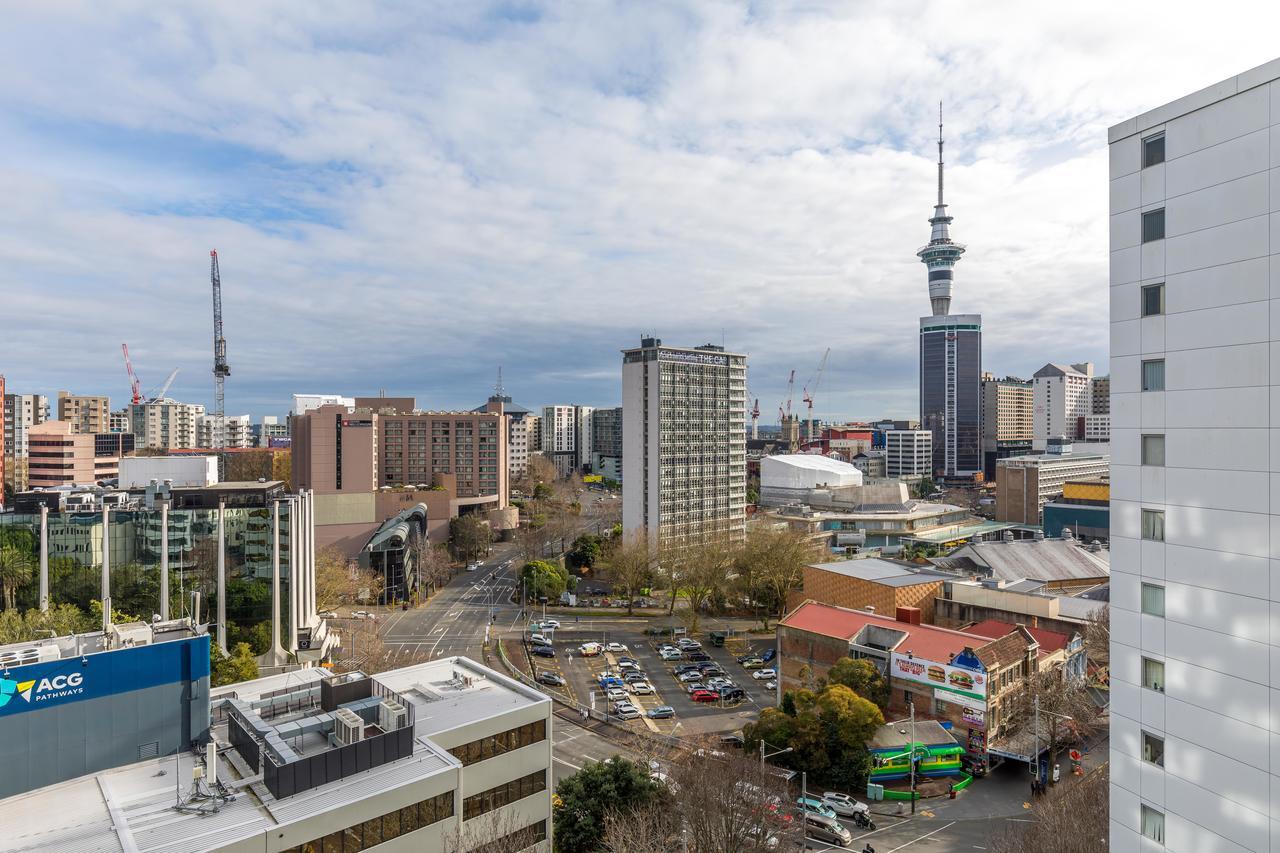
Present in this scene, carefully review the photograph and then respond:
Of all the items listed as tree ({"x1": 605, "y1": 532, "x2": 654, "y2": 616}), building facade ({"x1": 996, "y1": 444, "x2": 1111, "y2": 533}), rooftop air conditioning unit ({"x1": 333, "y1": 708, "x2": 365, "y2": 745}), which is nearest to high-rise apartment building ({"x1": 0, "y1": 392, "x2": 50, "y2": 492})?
tree ({"x1": 605, "y1": 532, "x2": 654, "y2": 616})

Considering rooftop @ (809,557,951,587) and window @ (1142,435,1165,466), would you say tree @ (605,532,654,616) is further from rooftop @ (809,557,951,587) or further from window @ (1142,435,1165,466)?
window @ (1142,435,1165,466)

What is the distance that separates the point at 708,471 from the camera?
91.8 meters

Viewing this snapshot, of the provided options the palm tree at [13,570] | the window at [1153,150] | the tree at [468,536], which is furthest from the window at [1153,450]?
the tree at [468,536]

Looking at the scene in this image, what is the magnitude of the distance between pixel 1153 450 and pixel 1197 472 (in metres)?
1.15

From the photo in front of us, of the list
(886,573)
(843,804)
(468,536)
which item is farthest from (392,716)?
(468,536)

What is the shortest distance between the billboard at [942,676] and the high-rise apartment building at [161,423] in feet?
608

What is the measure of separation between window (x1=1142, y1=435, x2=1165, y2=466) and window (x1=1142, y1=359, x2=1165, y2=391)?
3.85ft

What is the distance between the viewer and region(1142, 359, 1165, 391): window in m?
16.7

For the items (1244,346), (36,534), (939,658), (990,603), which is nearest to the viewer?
(1244,346)

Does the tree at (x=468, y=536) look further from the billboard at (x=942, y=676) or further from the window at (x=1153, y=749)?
the window at (x=1153, y=749)

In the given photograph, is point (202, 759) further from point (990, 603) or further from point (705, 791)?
point (990, 603)

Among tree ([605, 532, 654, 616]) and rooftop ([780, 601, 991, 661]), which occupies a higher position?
rooftop ([780, 601, 991, 661])

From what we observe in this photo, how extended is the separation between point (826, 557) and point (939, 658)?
36872mm

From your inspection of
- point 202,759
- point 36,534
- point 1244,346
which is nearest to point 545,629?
point 36,534
